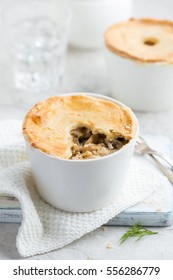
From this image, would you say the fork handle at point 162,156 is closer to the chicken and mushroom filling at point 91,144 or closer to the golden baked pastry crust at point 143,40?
the chicken and mushroom filling at point 91,144

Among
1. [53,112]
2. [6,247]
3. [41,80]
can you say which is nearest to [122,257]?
[6,247]

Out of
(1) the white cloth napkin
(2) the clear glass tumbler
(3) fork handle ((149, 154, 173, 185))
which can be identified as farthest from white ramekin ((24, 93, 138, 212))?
(2) the clear glass tumbler

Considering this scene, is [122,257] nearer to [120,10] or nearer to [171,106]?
[171,106]

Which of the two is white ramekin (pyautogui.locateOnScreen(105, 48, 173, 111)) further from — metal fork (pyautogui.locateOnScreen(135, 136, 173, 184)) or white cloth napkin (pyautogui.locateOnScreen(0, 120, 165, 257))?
white cloth napkin (pyautogui.locateOnScreen(0, 120, 165, 257))

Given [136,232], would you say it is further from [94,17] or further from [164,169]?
[94,17]

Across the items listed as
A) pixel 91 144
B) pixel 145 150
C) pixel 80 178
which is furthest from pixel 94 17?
pixel 80 178

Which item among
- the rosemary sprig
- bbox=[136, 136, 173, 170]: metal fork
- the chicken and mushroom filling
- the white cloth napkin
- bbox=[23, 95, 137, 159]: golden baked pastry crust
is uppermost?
bbox=[23, 95, 137, 159]: golden baked pastry crust
